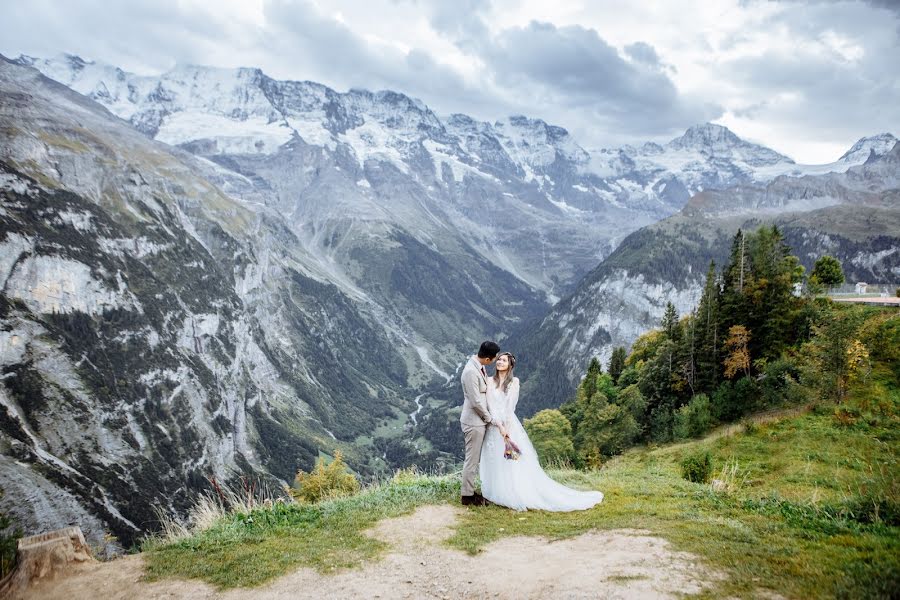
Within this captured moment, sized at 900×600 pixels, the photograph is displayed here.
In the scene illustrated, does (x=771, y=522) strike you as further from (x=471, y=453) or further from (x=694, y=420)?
(x=694, y=420)

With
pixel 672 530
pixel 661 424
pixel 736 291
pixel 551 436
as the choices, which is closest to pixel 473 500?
pixel 672 530

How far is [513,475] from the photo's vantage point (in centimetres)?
1500

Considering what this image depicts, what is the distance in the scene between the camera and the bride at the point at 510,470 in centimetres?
1486

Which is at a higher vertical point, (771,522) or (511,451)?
(511,451)

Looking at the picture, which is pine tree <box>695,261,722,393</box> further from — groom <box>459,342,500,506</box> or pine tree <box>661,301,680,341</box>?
groom <box>459,342,500,506</box>

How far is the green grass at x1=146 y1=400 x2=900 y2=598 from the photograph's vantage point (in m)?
8.60

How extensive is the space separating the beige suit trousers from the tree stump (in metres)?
9.92

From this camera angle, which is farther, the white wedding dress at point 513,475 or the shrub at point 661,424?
the shrub at point 661,424

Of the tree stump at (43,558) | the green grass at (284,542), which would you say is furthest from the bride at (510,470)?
the tree stump at (43,558)

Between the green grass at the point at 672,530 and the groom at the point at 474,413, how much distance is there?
3.11 feet

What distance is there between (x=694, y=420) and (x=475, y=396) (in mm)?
30229

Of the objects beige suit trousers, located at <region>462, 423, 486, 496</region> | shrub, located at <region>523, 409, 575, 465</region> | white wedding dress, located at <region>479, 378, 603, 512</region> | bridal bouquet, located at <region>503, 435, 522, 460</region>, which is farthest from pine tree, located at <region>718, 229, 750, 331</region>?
beige suit trousers, located at <region>462, 423, 486, 496</region>

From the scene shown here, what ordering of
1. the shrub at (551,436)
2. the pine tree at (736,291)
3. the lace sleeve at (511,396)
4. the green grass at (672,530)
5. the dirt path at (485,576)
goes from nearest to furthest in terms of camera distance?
the green grass at (672,530)
the dirt path at (485,576)
the lace sleeve at (511,396)
the pine tree at (736,291)
the shrub at (551,436)

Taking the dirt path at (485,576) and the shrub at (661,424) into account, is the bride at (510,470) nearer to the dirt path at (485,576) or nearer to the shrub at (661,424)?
the dirt path at (485,576)
